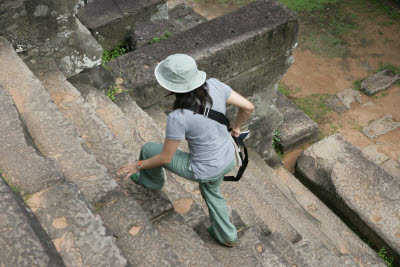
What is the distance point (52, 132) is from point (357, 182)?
3695 mm

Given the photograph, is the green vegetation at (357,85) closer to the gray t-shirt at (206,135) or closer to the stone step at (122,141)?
the stone step at (122,141)

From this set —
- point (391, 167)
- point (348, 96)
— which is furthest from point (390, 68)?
point (391, 167)

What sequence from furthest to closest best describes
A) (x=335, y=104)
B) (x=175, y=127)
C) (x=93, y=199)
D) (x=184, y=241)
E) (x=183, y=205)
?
(x=335, y=104) → (x=183, y=205) → (x=184, y=241) → (x=93, y=199) → (x=175, y=127)

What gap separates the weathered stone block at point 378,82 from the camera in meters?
7.20

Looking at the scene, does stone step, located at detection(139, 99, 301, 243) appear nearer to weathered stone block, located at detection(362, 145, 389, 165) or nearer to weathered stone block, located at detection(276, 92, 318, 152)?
weathered stone block, located at detection(276, 92, 318, 152)

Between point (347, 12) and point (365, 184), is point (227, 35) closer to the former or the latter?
point (365, 184)

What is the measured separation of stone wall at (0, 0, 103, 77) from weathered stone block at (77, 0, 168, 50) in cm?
253

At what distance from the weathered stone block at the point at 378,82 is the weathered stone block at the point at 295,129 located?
1604 mm

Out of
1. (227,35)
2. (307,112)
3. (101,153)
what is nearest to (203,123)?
(101,153)

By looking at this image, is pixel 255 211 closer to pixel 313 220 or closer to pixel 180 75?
pixel 313 220

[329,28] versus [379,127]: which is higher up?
[329,28]

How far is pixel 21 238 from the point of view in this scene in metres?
1.67

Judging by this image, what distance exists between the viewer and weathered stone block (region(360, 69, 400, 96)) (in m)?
7.20

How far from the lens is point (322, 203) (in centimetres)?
503
